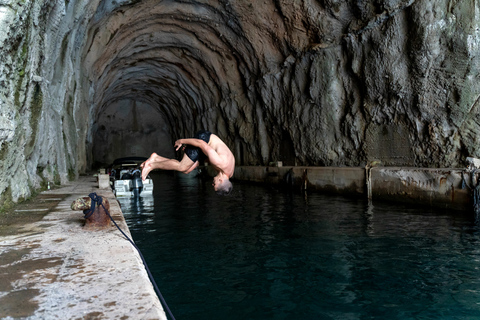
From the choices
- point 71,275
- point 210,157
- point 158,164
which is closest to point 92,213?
point 71,275

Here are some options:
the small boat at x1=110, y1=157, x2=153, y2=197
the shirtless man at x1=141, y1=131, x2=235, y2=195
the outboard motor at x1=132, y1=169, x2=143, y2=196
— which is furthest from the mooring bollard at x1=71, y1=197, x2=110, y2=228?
the outboard motor at x1=132, y1=169, x2=143, y2=196

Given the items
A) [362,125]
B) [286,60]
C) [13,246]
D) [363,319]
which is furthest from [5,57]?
[286,60]

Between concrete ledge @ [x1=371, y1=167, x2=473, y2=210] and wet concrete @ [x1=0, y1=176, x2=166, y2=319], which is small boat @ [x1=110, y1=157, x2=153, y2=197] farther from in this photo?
wet concrete @ [x1=0, y1=176, x2=166, y2=319]

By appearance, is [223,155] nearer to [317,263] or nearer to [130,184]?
[317,263]

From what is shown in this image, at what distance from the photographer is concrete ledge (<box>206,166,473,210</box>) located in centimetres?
891

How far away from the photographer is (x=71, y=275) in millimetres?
3035

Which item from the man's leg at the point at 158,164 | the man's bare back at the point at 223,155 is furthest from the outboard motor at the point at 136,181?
the man's bare back at the point at 223,155

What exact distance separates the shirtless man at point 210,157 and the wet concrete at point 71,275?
1957mm

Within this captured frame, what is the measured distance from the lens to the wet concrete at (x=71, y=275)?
7.87 ft

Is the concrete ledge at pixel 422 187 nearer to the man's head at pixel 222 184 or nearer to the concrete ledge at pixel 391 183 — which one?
the concrete ledge at pixel 391 183

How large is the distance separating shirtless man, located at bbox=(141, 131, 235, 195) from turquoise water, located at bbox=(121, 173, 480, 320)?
1.15 metres

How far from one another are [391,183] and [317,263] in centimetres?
584

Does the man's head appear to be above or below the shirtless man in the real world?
below

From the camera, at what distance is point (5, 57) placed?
16.7 feet
